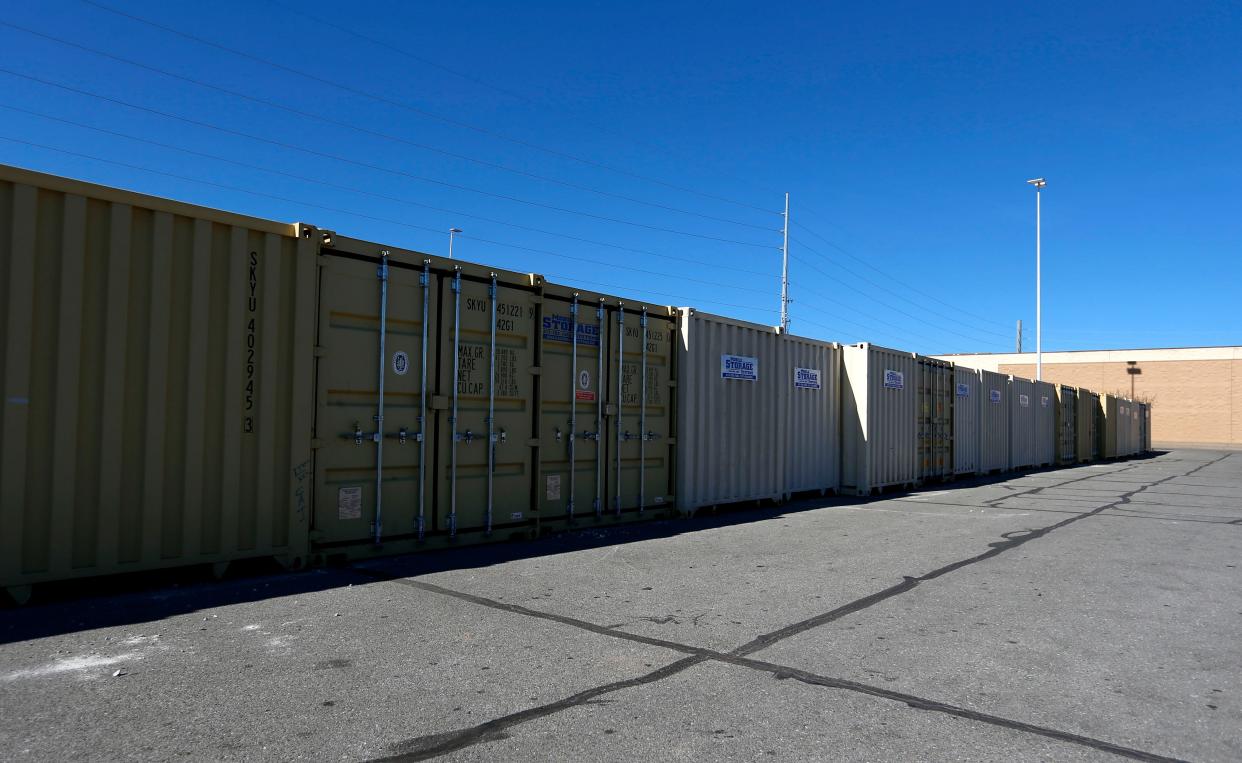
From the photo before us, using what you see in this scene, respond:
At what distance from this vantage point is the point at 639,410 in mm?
11406

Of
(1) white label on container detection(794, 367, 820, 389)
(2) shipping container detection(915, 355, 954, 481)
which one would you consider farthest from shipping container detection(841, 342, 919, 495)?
(2) shipping container detection(915, 355, 954, 481)

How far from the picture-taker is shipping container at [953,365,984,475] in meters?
20.5

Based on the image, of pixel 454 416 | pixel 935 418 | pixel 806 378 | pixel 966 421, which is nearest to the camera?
pixel 454 416

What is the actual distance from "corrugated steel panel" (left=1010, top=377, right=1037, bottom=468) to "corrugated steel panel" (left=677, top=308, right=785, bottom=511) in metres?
14.2

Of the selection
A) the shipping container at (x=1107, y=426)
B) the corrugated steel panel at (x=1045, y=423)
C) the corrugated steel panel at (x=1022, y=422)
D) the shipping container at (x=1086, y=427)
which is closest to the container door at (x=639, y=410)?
the corrugated steel panel at (x=1022, y=422)

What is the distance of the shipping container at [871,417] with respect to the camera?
16.1 metres

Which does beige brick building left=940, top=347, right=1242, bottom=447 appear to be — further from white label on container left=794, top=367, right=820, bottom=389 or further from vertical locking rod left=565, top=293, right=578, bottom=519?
vertical locking rod left=565, top=293, right=578, bottom=519

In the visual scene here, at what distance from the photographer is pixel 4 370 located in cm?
567

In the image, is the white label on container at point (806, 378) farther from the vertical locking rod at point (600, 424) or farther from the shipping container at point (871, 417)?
the vertical locking rod at point (600, 424)

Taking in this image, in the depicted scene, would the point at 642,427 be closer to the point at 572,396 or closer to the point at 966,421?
the point at 572,396

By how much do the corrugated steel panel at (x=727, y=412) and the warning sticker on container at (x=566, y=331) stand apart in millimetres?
1912

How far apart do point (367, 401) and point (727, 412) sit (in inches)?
260

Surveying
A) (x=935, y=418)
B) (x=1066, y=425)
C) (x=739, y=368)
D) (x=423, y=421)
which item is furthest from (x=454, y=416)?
(x=1066, y=425)

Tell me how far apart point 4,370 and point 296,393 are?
2.24 meters
